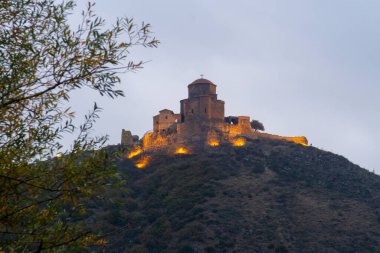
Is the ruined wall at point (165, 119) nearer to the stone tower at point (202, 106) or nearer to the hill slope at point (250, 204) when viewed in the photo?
the stone tower at point (202, 106)

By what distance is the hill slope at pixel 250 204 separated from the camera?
54.2m

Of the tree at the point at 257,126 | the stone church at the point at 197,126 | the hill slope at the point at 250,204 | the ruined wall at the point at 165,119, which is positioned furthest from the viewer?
the tree at the point at 257,126

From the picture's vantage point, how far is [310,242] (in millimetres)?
53781

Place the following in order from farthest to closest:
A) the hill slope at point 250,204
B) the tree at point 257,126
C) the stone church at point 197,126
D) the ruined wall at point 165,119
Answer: the tree at point 257,126, the ruined wall at point 165,119, the stone church at point 197,126, the hill slope at point 250,204

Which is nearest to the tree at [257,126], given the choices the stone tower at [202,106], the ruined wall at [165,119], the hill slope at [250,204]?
the hill slope at [250,204]

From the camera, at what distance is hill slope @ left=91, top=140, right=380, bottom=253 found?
5422cm

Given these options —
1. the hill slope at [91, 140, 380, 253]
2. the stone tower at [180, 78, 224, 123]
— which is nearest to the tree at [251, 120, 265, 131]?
the hill slope at [91, 140, 380, 253]

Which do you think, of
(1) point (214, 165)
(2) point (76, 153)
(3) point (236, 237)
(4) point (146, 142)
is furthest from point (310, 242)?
(2) point (76, 153)

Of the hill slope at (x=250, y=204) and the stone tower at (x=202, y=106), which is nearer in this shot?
the hill slope at (x=250, y=204)

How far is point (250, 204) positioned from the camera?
64.6 m

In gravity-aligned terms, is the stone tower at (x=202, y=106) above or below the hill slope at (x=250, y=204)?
above

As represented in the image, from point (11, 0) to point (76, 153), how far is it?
301 cm

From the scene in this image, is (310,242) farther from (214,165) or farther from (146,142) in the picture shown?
(146,142)

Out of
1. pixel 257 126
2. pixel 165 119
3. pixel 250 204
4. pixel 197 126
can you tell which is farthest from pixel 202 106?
pixel 250 204
